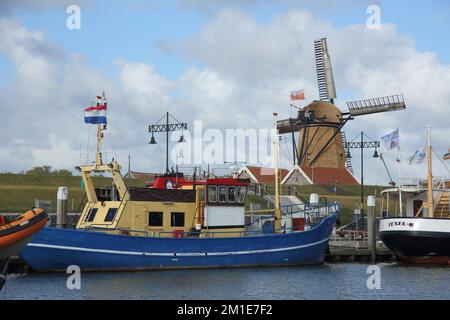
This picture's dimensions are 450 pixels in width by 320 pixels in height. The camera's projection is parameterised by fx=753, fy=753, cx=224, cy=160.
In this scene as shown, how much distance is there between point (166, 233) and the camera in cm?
3566

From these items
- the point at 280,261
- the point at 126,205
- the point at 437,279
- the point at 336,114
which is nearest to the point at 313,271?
the point at 280,261

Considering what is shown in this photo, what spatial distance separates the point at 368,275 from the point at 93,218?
43.8 ft

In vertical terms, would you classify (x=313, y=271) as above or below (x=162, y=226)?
below

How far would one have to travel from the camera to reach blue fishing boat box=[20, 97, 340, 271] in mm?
33312

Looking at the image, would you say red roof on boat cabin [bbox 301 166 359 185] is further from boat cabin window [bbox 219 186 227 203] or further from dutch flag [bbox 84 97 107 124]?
dutch flag [bbox 84 97 107 124]

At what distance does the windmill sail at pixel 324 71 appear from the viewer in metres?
84.6

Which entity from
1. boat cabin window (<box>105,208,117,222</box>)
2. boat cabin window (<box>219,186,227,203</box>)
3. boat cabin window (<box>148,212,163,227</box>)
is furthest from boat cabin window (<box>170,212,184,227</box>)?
boat cabin window (<box>105,208,117,222</box>)

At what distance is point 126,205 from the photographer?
35094 millimetres

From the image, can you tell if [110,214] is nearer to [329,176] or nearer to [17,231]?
[17,231]

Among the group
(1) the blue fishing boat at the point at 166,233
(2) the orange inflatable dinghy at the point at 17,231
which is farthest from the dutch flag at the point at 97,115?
(2) the orange inflatable dinghy at the point at 17,231

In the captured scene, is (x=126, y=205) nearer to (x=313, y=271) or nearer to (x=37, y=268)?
(x=37, y=268)

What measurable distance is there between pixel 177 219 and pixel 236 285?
273 inches

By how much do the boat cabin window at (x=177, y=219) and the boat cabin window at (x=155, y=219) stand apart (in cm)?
61
